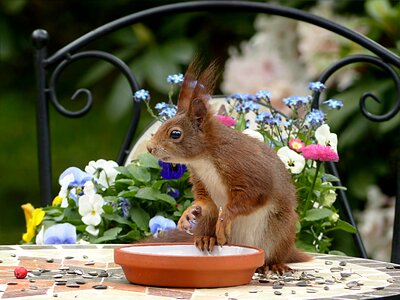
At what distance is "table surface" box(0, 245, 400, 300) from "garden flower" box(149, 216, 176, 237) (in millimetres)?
405

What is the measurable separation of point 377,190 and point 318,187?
1.43 metres

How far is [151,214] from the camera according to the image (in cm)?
299

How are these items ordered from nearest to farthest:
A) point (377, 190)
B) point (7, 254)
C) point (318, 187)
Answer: point (7, 254) < point (318, 187) < point (377, 190)

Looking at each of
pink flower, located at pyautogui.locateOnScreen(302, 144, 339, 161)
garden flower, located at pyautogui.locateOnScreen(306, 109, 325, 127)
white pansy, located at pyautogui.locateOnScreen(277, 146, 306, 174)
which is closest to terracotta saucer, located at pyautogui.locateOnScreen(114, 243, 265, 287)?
pink flower, located at pyautogui.locateOnScreen(302, 144, 339, 161)

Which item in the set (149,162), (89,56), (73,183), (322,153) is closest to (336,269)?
(322,153)

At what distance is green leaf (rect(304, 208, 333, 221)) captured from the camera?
2.83 m

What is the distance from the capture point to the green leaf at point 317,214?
2834mm

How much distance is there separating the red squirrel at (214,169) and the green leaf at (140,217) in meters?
0.82

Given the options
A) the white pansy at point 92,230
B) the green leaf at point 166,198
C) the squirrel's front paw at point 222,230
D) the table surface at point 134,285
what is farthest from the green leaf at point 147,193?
the squirrel's front paw at point 222,230

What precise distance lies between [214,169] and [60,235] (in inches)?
32.5

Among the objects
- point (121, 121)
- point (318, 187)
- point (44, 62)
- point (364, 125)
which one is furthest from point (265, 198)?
point (121, 121)

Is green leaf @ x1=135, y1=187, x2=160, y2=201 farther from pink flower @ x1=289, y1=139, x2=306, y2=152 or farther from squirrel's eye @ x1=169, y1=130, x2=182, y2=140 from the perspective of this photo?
squirrel's eye @ x1=169, y1=130, x2=182, y2=140

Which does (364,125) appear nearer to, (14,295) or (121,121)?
(121,121)

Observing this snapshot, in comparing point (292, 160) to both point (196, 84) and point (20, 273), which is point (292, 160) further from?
point (20, 273)
